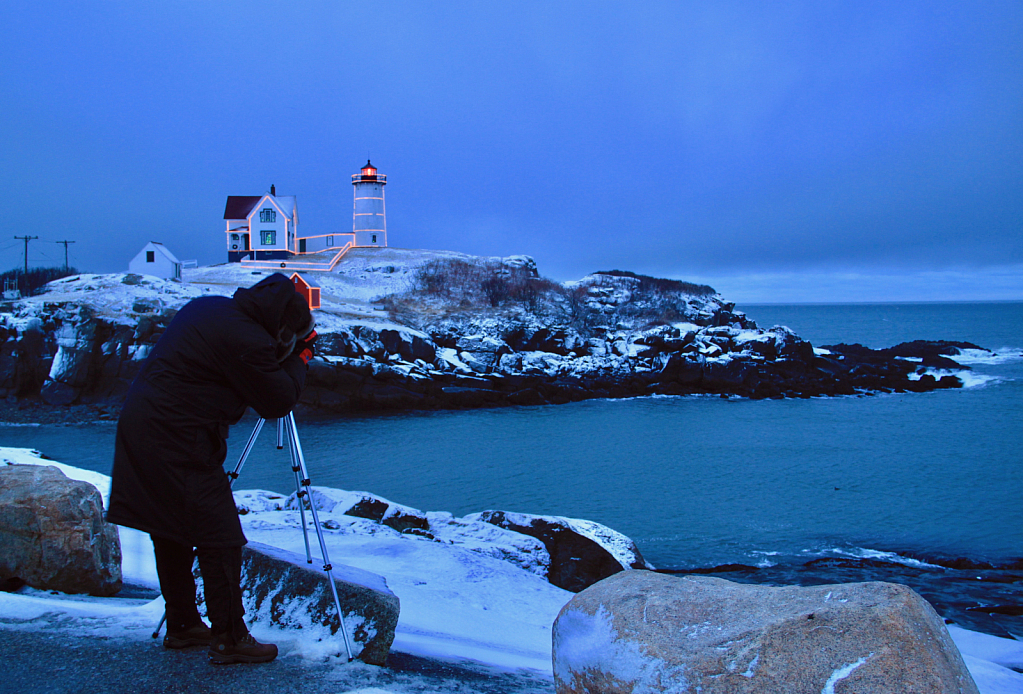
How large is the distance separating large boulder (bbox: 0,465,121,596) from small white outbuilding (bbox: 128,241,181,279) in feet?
157

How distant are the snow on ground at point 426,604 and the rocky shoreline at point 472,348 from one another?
23293 millimetres

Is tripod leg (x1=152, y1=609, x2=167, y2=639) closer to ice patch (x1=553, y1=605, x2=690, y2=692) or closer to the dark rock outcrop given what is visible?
ice patch (x1=553, y1=605, x2=690, y2=692)

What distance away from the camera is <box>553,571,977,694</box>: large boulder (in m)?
2.58

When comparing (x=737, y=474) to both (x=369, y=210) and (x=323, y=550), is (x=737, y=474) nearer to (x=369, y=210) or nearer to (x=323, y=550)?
(x=323, y=550)

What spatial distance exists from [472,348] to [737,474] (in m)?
22.9

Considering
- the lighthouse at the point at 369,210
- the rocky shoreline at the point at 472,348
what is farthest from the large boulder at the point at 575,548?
the lighthouse at the point at 369,210

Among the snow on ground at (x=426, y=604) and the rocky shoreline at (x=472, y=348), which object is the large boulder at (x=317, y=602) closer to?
the snow on ground at (x=426, y=604)

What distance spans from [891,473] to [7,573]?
24919 millimetres

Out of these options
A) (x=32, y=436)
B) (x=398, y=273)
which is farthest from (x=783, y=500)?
(x=398, y=273)

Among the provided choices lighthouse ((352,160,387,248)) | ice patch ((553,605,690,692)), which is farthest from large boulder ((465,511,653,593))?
lighthouse ((352,160,387,248))

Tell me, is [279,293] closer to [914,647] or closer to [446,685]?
[446,685]

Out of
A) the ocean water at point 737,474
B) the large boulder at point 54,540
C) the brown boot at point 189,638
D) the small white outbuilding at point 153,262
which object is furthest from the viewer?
the small white outbuilding at point 153,262

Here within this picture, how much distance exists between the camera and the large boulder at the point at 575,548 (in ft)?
32.4

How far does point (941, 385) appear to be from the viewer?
44.2 m
